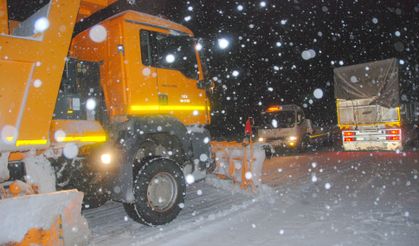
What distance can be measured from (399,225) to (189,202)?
3457 mm

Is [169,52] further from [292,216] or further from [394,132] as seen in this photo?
[394,132]

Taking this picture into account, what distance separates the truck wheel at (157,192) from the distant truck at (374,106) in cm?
1064

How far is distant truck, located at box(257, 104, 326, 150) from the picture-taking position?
50.5ft

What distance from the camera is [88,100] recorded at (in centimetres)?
491

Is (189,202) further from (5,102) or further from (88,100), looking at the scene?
(5,102)

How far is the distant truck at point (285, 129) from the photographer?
1539 cm

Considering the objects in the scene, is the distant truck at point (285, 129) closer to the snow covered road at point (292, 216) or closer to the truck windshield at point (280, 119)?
the truck windshield at point (280, 119)

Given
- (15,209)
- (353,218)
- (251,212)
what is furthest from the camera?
(251,212)

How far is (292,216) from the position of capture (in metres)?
5.52

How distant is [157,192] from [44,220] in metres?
1.92

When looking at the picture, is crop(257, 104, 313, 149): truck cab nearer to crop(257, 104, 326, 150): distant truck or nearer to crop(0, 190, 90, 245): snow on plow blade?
crop(257, 104, 326, 150): distant truck

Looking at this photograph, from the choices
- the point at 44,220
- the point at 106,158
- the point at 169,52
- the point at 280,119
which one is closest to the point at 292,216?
the point at 106,158

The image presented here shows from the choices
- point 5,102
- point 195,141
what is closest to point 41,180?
point 5,102

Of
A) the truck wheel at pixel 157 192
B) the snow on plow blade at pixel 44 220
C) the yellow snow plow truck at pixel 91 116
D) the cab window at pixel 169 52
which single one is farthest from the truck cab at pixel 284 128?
the snow on plow blade at pixel 44 220
